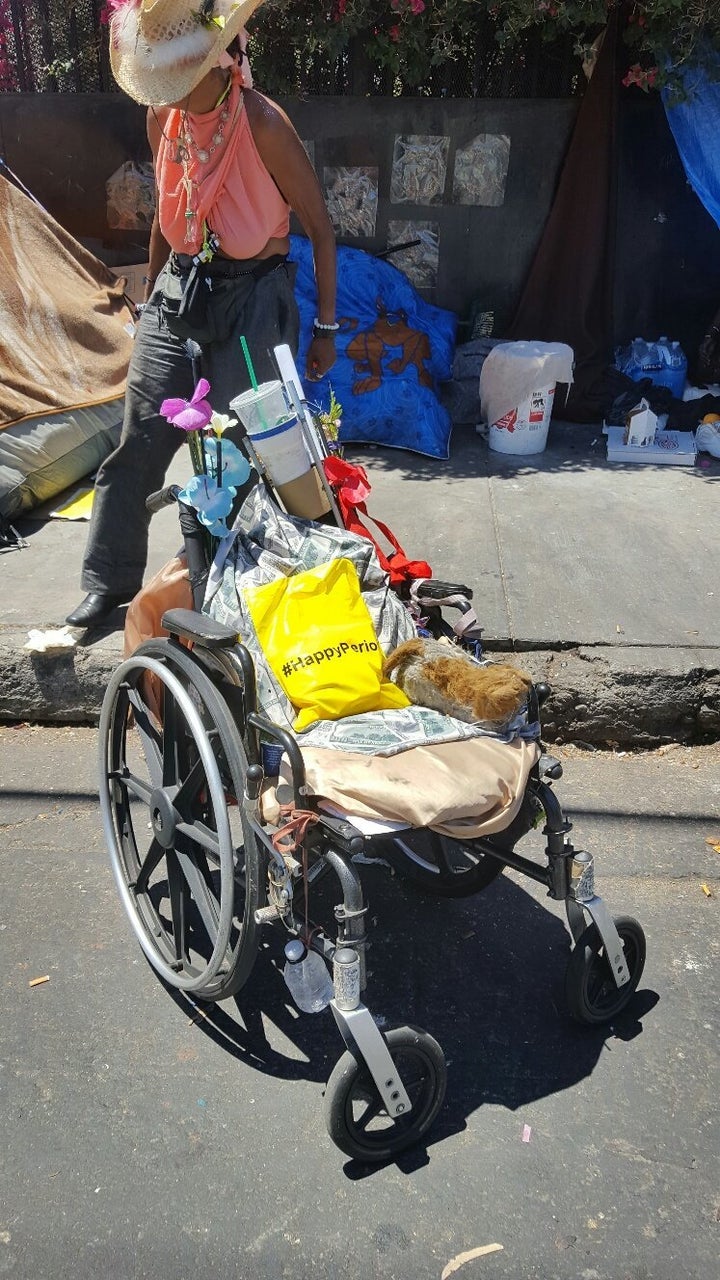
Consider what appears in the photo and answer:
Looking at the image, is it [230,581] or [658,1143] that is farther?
[230,581]

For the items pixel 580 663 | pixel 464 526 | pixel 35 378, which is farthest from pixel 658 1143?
pixel 35 378

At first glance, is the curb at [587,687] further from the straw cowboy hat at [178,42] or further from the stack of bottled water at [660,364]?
the stack of bottled water at [660,364]

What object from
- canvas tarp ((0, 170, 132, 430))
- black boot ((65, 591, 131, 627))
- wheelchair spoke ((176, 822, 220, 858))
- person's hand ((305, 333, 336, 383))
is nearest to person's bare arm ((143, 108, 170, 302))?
person's hand ((305, 333, 336, 383))

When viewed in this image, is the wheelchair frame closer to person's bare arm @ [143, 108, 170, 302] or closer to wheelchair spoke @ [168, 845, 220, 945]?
wheelchair spoke @ [168, 845, 220, 945]

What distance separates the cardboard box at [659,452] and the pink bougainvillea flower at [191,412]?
11.1 feet

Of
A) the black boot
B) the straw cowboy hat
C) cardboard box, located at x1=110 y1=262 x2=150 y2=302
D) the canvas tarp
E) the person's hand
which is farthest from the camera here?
cardboard box, located at x1=110 y1=262 x2=150 y2=302

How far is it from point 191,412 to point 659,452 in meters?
3.54

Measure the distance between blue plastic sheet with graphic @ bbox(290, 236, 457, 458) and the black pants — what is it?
6.60 ft

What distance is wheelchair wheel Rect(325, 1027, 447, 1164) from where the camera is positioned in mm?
1941

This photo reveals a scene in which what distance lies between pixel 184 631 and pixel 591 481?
3.31m

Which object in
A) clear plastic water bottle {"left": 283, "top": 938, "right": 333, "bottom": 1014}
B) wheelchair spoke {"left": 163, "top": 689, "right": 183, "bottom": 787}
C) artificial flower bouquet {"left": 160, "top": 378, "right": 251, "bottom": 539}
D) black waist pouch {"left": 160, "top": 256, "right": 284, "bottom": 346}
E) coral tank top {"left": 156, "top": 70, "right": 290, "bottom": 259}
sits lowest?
clear plastic water bottle {"left": 283, "top": 938, "right": 333, "bottom": 1014}

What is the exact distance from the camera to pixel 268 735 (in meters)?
2.17

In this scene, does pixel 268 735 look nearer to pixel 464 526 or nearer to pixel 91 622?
pixel 91 622

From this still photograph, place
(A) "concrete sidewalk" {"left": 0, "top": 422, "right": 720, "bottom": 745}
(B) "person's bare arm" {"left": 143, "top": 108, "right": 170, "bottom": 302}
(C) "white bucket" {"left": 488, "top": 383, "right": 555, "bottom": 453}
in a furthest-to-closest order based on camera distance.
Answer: (C) "white bucket" {"left": 488, "top": 383, "right": 555, "bottom": 453}
(A) "concrete sidewalk" {"left": 0, "top": 422, "right": 720, "bottom": 745}
(B) "person's bare arm" {"left": 143, "top": 108, "right": 170, "bottom": 302}
